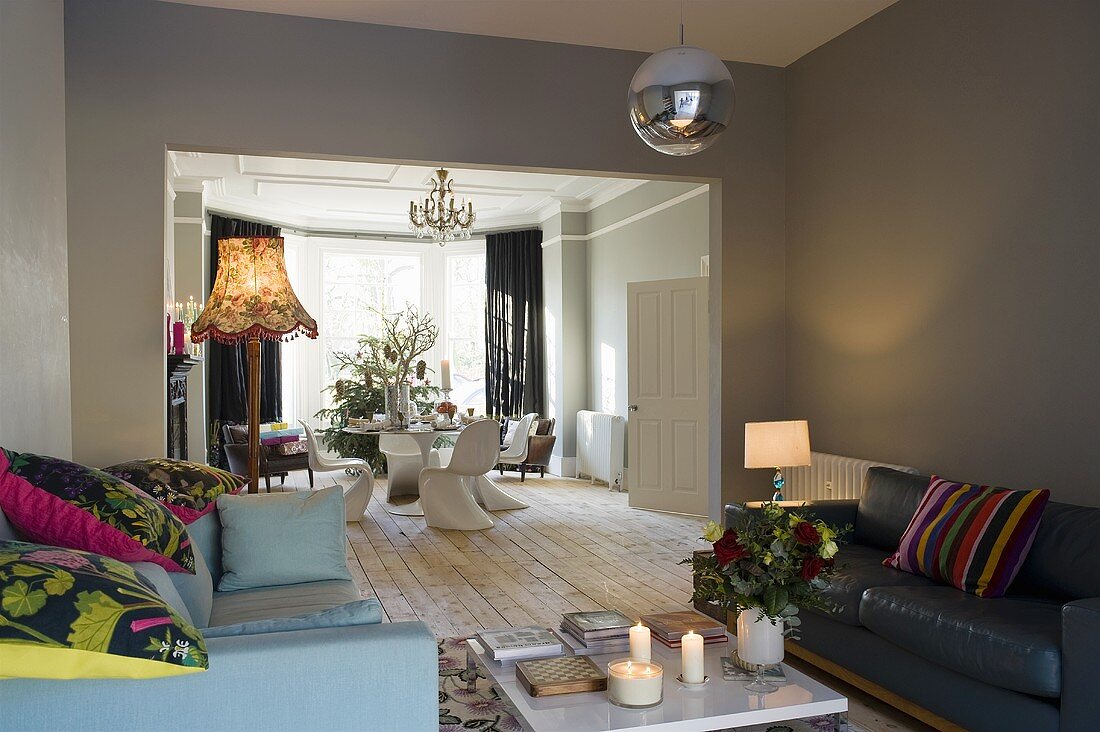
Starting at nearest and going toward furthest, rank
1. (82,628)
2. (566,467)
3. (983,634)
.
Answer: (82,628) < (983,634) < (566,467)

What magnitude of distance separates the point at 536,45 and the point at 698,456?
3.66 metres

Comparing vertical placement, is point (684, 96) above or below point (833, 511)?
above

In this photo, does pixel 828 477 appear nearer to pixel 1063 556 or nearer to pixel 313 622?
pixel 1063 556

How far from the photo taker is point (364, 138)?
16.6 ft

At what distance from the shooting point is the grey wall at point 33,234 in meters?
2.95

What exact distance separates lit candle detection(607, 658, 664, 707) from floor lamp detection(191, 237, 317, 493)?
2274 millimetres

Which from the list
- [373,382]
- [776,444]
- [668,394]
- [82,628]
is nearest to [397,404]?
[373,382]

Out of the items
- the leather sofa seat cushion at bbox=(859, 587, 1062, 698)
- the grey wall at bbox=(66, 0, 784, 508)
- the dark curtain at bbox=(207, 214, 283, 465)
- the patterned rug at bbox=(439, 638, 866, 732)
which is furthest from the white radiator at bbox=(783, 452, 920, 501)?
the dark curtain at bbox=(207, 214, 283, 465)

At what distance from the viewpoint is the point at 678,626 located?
3.00 meters

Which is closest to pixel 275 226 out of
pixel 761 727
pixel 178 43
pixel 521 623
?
pixel 178 43

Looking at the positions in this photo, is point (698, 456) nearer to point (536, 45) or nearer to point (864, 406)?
point (864, 406)

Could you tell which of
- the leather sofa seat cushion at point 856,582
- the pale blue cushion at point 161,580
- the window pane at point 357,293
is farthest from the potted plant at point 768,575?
the window pane at point 357,293

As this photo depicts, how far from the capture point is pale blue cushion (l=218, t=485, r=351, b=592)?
3357 mm

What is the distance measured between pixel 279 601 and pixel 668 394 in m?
5.07
